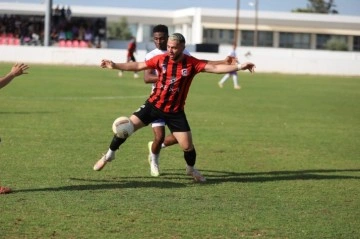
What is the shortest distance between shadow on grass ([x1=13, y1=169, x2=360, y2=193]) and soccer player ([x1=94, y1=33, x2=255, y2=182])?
0.36 metres

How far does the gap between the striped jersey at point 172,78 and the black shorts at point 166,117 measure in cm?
6

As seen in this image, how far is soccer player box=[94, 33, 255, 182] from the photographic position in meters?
9.66

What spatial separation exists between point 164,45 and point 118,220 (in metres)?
3.46

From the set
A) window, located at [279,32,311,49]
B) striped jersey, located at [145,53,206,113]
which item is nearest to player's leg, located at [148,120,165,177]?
striped jersey, located at [145,53,206,113]

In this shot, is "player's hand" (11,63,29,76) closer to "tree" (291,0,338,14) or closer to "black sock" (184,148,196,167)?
"black sock" (184,148,196,167)

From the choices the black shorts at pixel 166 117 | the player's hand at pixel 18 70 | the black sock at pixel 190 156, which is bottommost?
the black sock at pixel 190 156

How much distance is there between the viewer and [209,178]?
Result: 34.4ft

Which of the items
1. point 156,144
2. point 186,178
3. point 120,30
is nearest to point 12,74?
point 156,144

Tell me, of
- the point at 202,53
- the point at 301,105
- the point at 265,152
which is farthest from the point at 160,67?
the point at 202,53

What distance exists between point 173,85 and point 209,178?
1.53 metres

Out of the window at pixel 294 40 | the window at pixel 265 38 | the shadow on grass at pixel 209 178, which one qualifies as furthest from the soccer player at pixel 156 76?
the window at pixel 265 38

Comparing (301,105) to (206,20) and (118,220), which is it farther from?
(206,20)

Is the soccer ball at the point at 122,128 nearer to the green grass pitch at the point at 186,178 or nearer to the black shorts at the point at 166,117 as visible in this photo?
the black shorts at the point at 166,117

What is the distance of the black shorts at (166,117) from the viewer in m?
9.90
